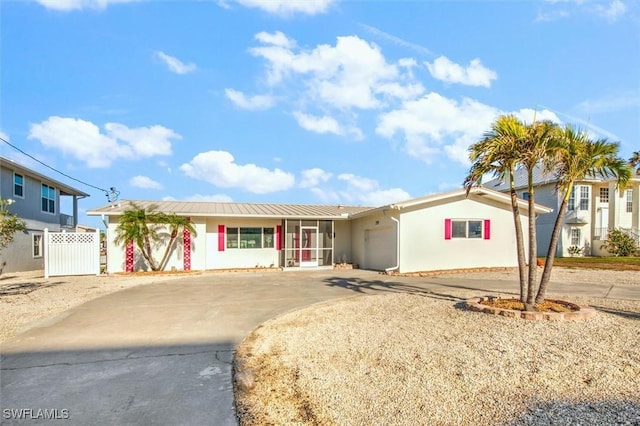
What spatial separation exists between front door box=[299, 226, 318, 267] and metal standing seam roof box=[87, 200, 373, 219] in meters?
0.87

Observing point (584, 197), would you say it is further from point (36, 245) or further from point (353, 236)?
point (36, 245)

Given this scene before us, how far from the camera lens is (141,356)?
197 inches

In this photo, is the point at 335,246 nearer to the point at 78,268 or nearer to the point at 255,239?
the point at 255,239

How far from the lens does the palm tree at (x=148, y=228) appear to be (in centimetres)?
1545

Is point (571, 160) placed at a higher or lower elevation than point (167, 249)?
higher

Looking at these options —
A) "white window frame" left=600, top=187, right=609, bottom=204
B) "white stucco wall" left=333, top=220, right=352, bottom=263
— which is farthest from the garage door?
"white window frame" left=600, top=187, right=609, bottom=204

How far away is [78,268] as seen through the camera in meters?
15.3

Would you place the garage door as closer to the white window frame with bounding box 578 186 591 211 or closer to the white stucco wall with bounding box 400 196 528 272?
the white stucco wall with bounding box 400 196 528 272

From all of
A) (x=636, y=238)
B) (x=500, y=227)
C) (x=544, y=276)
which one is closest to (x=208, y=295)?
(x=544, y=276)

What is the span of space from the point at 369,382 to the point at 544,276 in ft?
17.8

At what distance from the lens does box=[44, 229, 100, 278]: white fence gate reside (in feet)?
49.0

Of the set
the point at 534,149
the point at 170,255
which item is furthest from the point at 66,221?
the point at 534,149

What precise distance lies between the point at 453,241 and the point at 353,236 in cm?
550

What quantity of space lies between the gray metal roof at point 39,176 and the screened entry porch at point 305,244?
1259 cm
